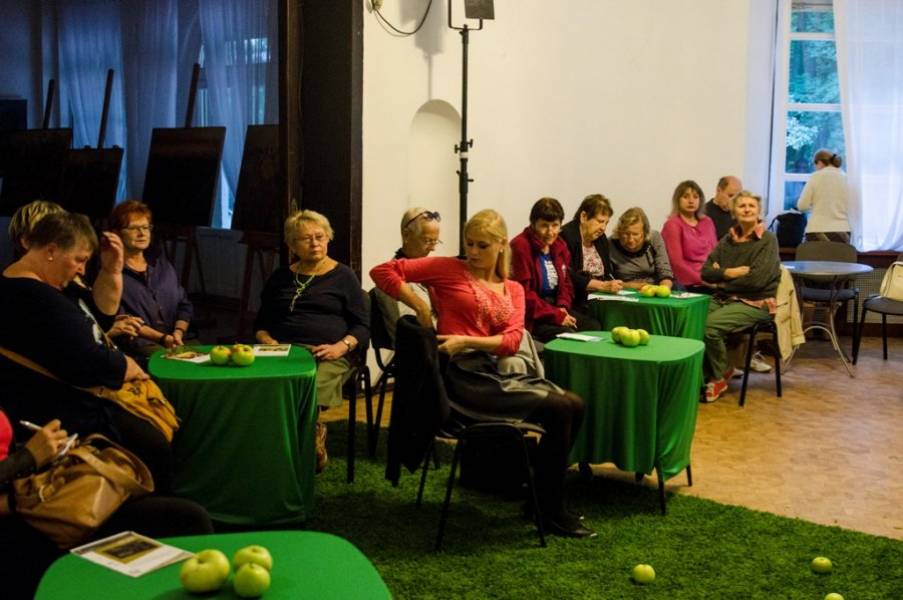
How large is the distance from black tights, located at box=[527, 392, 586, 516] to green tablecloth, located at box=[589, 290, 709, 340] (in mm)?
1828

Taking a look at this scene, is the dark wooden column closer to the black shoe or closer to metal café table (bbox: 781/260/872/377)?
the black shoe

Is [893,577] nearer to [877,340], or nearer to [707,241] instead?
[707,241]

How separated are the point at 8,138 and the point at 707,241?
21.1 feet

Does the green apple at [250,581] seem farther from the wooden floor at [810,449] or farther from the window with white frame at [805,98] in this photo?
the window with white frame at [805,98]

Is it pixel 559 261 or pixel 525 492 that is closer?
pixel 525 492

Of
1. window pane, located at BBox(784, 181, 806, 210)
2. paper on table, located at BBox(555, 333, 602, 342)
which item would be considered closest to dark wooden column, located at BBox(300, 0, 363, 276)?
paper on table, located at BBox(555, 333, 602, 342)

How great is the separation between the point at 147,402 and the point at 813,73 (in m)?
7.76

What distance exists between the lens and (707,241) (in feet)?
24.2

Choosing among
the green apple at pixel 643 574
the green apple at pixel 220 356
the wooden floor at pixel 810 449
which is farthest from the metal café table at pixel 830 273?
the green apple at pixel 220 356

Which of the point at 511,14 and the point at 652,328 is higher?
the point at 511,14

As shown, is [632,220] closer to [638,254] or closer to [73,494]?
[638,254]

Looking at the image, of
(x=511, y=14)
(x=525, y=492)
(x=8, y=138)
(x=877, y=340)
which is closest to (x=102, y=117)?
(x=8, y=138)

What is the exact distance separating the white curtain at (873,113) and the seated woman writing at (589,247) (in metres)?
3.86

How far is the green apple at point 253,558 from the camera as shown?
212 centimetres
